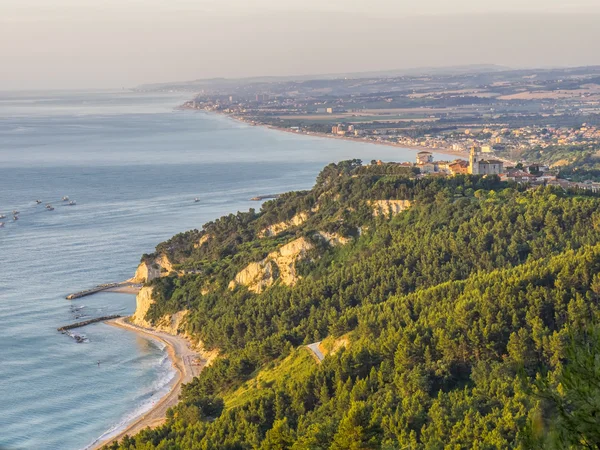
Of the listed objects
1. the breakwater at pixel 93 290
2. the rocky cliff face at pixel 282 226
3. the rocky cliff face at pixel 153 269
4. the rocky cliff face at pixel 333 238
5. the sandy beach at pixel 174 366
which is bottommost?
the sandy beach at pixel 174 366

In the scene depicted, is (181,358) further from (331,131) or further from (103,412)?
(331,131)

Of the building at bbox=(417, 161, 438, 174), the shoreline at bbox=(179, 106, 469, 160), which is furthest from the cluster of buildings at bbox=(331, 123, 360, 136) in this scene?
the building at bbox=(417, 161, 438, 174)

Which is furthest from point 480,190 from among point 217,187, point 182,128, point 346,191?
point 182,128

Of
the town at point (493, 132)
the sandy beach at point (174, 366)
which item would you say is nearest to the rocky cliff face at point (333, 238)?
the sandy beach at point (174, 366)

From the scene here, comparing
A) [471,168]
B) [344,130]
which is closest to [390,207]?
[471,168]

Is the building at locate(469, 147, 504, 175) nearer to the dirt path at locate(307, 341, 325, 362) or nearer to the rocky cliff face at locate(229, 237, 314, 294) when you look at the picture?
the rocky cliff face at locate(229, 237, 314, 294)

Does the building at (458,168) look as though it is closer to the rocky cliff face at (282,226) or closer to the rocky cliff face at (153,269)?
the rocky cliff face at (282,226)

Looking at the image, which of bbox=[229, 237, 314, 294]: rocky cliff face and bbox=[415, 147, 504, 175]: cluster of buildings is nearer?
bbox=[229, 237, 314, 294]: rocky cliff face
